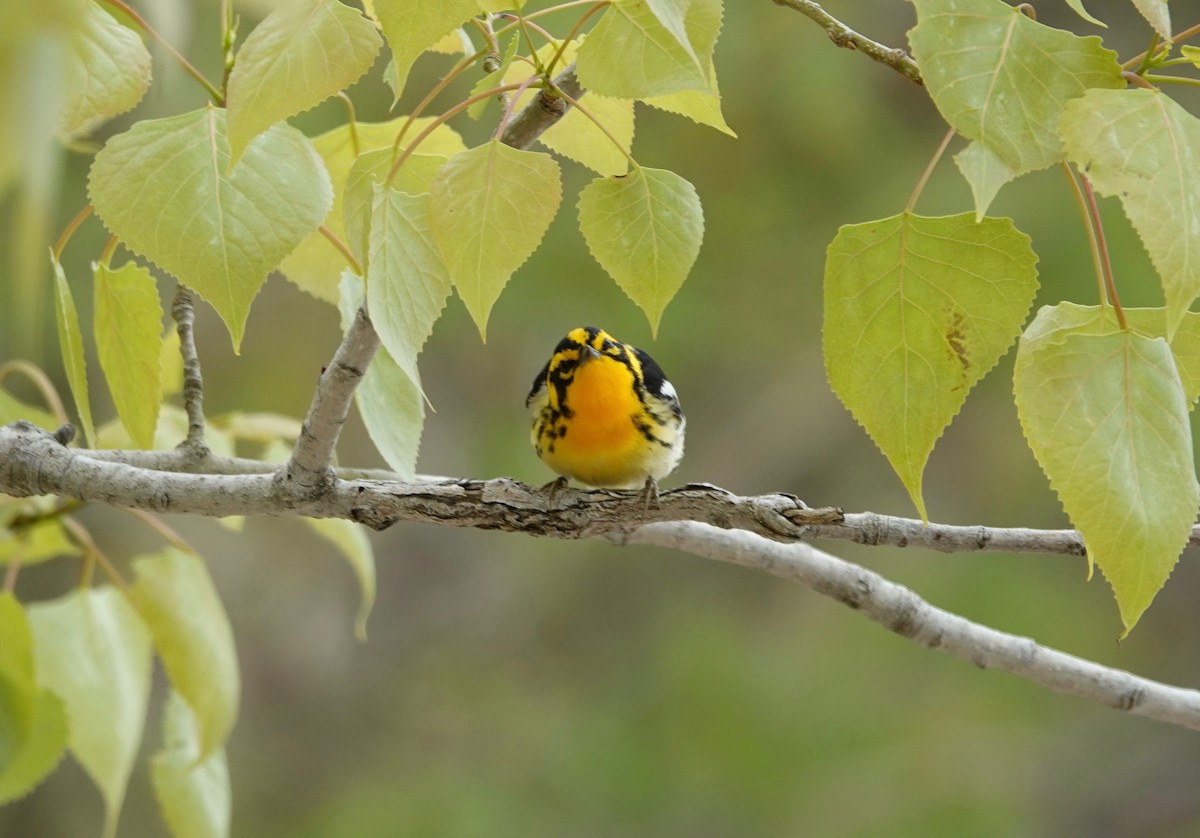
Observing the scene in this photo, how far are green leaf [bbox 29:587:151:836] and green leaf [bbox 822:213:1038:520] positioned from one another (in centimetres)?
50

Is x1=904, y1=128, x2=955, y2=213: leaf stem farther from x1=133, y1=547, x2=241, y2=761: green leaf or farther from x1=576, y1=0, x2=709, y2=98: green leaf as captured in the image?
x1=133, y1=547, x2=241, y2=761: green leaf

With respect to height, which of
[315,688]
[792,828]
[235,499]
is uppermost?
[235,499]

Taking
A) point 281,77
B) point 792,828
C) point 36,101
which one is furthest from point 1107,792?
point 36,101

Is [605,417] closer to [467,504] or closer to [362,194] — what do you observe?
[467,504]

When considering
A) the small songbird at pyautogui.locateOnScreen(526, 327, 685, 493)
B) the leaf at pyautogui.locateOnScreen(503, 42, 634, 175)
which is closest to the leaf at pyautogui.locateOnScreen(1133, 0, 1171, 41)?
the leaf at pyautogui.locateOnScreen(503, 42, 634, 175)

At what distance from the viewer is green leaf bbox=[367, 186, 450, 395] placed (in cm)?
36

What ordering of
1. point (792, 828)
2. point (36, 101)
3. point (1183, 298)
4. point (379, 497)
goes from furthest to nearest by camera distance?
1. point (792, 828)
2. point (379, 497)
3. point (1183, 298)
4. point (36, 101)

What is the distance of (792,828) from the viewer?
70.5 inches

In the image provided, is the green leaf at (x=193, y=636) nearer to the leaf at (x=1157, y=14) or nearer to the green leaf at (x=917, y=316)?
the green leaf at (x=917, y=316)

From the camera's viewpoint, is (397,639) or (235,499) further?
(397,639)

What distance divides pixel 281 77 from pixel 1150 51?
0.26 metres

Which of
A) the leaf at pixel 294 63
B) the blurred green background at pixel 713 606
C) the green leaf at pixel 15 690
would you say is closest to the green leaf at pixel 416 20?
the leaf at pixel 294 63

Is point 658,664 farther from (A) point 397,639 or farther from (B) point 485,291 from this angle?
(B) point 485,291

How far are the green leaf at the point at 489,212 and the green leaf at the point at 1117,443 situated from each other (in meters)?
0.15
